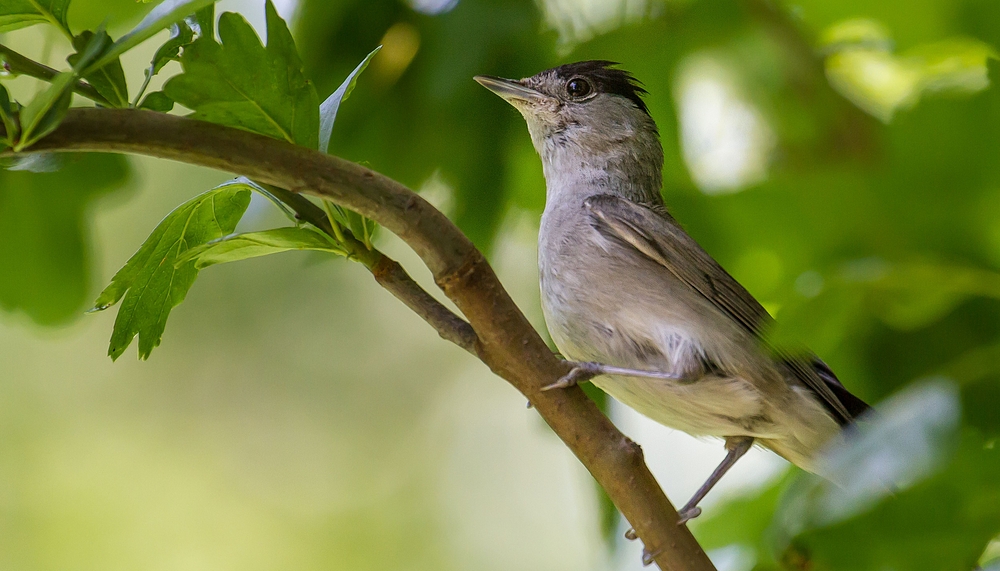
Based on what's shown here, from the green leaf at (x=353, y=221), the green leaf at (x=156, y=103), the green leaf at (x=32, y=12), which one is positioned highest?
the green leaf at (x=32, y=12)

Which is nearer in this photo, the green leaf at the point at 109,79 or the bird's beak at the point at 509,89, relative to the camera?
the green leaf at the point at 109,79

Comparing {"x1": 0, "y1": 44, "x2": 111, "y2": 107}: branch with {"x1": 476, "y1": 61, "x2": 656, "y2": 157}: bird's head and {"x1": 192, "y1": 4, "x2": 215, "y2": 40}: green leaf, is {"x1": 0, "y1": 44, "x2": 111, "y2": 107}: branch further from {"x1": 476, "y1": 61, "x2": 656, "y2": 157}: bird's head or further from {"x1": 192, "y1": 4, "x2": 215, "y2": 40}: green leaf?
{"x1": 476, "y1": 61, "x2": 656, "y2": 157}: bird's head

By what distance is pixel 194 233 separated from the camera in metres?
1.38

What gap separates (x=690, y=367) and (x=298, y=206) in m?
1.19

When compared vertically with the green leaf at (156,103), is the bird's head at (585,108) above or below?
above

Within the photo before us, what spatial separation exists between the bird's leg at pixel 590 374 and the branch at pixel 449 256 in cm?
1

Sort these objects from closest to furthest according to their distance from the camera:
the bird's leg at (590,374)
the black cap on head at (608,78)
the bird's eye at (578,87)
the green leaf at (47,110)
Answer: the green leaf at (47,110) → the bird's leg at (590,374) → the black cap on head at (608,78) → the bird's eye at (578,87)

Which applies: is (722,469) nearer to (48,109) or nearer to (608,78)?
(608,78)

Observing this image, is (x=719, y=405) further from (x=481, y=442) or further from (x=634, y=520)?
(x=481, y=442)

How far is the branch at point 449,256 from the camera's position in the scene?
1035mm

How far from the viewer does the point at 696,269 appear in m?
2.40

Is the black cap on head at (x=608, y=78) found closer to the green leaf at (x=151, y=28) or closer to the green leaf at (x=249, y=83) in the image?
the green leaf at (x=249, y=83)

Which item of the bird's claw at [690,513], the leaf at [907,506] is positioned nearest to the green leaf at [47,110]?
the leaf at [907,506]

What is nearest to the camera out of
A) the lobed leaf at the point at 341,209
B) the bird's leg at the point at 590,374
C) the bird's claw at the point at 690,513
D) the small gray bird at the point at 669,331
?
the lobed leaf at the point at 341,209
